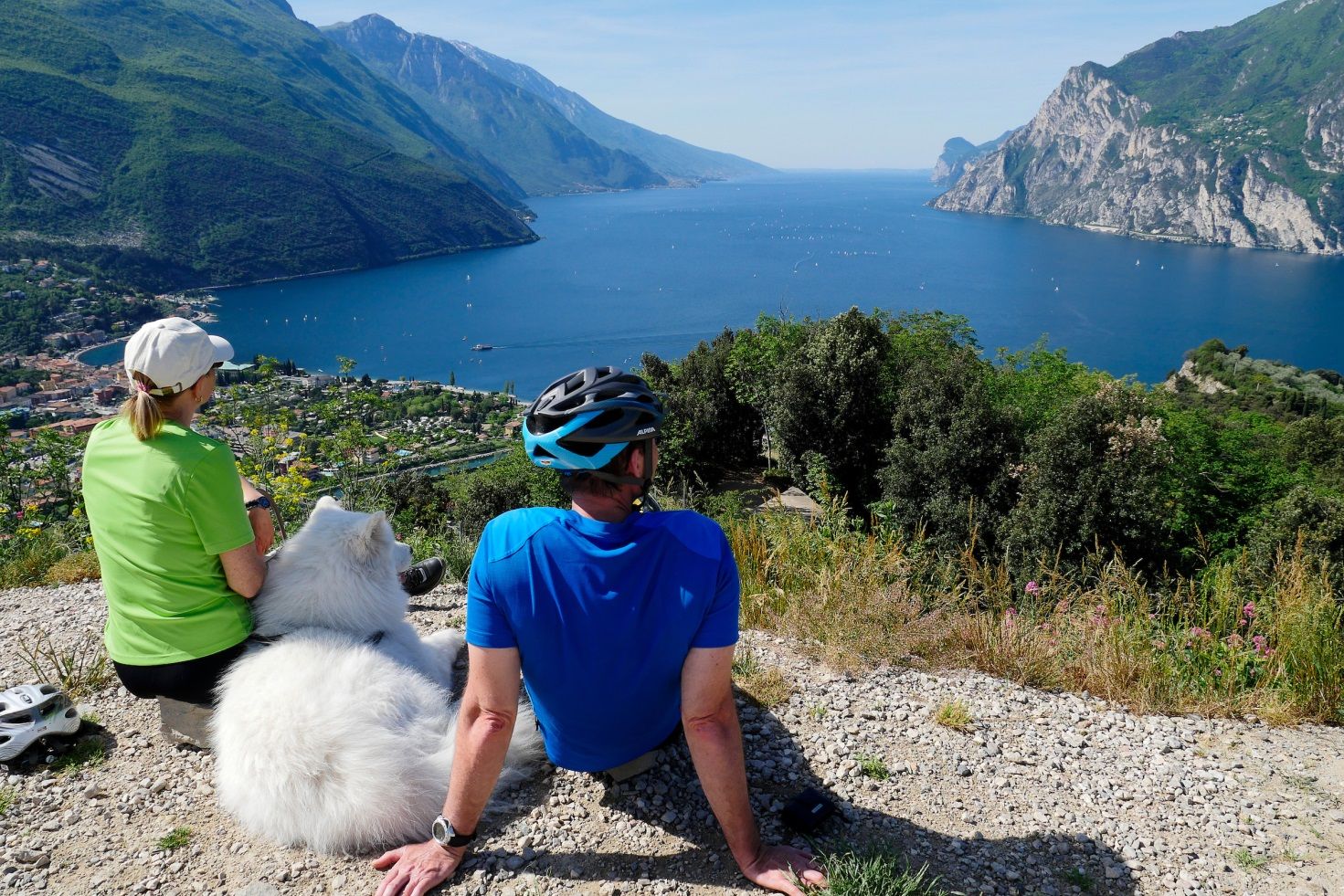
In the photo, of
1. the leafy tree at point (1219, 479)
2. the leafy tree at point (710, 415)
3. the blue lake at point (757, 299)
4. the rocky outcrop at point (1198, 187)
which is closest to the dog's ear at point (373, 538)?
the leafy tree at point (1219, 479)

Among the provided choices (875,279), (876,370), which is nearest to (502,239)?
(875,279)

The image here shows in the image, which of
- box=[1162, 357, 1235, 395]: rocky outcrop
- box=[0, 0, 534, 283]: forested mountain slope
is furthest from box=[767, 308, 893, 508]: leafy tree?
box=[0, 0, 534, 283]: forested mountain slope

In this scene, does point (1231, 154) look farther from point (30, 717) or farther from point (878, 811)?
point (30, 717)

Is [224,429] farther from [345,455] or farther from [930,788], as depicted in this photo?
[930,788]

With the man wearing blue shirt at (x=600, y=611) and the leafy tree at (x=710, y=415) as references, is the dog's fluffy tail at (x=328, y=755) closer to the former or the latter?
the man wearing blue shirt at (x=600, y=611)

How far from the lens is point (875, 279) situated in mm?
97000

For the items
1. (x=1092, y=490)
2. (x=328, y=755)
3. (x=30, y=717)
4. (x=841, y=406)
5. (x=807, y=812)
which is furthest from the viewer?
(x=841, y=406)

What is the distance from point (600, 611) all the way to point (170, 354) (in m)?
1.89

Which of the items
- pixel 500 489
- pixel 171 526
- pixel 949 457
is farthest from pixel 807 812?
pixel 500 489

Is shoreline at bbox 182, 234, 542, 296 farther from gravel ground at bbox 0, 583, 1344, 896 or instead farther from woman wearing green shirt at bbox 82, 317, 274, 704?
gravel ground at bbox 0, 583, 1344, 896

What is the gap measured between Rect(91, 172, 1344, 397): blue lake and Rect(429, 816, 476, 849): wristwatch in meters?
44.5

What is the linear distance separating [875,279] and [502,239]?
8137 cm

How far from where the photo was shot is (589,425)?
2.04m

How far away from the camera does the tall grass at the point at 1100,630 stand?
11.3ft
